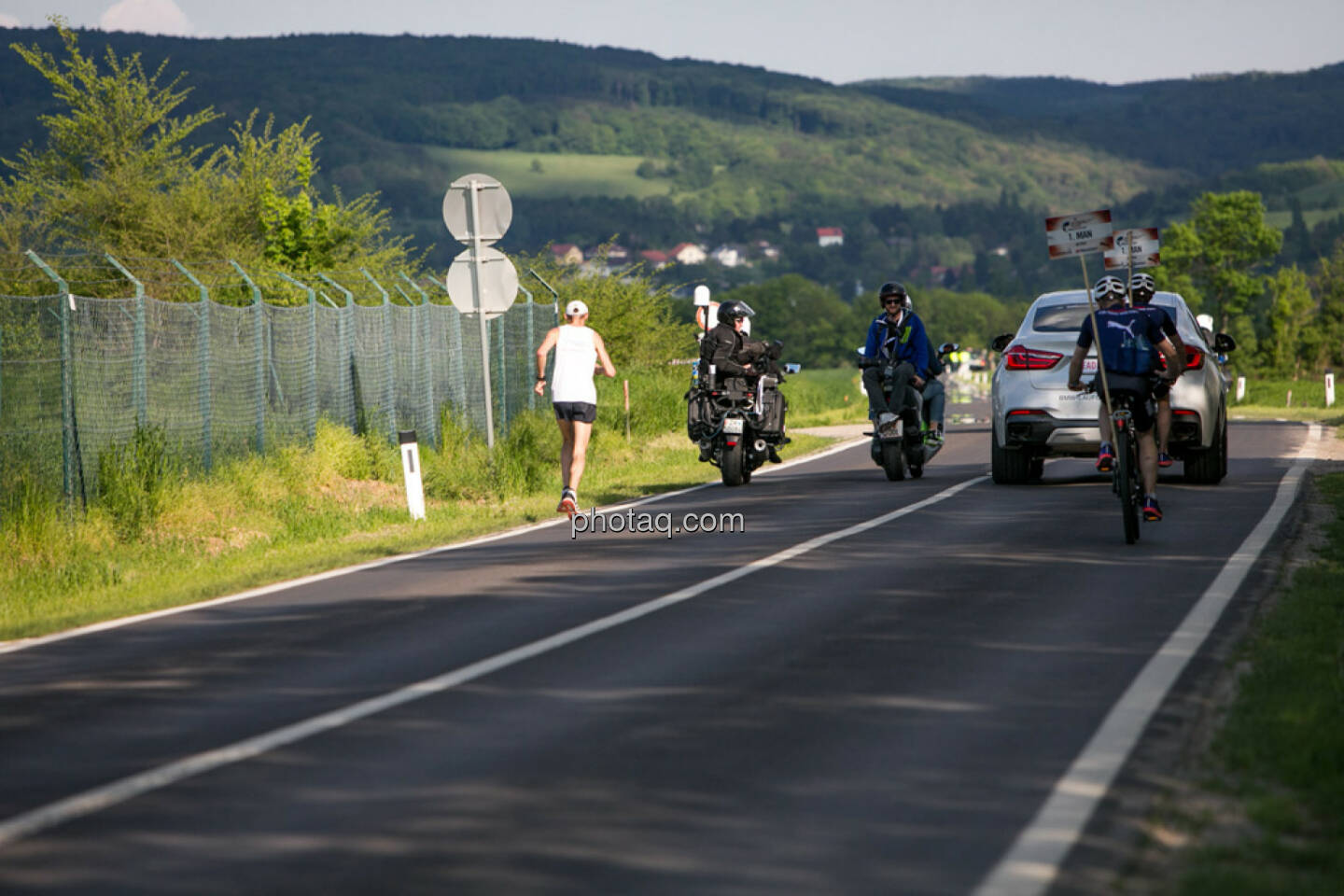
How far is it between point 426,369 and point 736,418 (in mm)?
6175

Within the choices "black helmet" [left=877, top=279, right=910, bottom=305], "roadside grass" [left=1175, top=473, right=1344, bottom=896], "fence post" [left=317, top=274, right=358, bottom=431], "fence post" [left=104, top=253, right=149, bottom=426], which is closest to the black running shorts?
"black helmet" [left=877, top=279, right=910, bottom=305]

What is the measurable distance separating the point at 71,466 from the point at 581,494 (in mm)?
5198

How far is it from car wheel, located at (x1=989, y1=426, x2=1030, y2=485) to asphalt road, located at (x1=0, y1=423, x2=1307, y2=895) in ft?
16.3

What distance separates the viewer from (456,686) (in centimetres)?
761

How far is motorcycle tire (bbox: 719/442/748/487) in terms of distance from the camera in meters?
18.3

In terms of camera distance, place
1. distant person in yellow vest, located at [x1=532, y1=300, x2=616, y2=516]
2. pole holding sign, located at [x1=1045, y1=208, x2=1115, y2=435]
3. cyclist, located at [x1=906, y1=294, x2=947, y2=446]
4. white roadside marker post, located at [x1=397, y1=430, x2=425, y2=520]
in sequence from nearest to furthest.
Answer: pole holding sign, located at [x1=1045, y1=208, x2=1115, y2=435] < distant person in yellow vest, located at [x1=532, y1=300, x2=616, y2=516] < white roadside marker post, located at [x1=397, y1=430, x2=425, y2=520] < cyclist, located at [x1=906, y1=294, x2=947, y2=446]

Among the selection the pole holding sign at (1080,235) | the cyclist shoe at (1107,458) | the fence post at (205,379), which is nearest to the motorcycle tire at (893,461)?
the pole holding sign at (1080,235)

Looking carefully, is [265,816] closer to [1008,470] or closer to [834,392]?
[1008,470]

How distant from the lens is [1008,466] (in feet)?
57.6

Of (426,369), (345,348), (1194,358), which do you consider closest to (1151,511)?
(1194,358)

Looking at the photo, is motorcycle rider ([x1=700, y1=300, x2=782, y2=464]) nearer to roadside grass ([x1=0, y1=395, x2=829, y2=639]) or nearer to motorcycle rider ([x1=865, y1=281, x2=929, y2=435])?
motorcycle rider ([x1=865, y1=281, x2=929, y2=435])

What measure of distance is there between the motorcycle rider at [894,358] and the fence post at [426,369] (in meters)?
6.95

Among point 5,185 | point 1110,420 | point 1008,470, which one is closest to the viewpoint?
point 1110,420

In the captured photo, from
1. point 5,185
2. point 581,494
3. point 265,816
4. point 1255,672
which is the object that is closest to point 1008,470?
point 581,494
